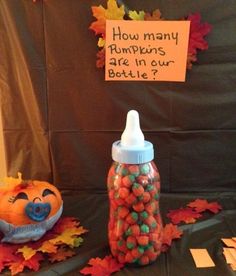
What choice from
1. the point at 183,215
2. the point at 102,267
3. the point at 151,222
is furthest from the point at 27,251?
the point at 183,215

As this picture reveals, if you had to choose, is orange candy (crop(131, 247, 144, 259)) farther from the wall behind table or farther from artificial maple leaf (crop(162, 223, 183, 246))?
the wall behind table

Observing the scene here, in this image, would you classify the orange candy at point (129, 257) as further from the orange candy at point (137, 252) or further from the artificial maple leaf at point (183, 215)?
the artificial maple leaf at point (183, 215)

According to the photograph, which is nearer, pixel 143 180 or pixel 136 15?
pixel 143 180

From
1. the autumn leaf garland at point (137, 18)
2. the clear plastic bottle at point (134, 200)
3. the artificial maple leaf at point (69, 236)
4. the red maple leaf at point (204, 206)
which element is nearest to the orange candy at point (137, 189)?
the clear plastic bottle at point (134, 200)

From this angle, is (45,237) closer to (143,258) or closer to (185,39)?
(143,258)

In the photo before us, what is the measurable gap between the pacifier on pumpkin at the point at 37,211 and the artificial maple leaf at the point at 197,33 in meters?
0.55

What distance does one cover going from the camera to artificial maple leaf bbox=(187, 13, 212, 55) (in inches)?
34.2

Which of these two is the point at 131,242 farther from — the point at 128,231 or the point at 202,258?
the point at 202,258

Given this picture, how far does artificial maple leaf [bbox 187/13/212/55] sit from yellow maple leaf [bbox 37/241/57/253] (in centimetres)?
60

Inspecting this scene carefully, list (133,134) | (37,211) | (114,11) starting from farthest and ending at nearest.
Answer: (114,11)
(37,211)
(133,134)

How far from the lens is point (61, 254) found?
709mm

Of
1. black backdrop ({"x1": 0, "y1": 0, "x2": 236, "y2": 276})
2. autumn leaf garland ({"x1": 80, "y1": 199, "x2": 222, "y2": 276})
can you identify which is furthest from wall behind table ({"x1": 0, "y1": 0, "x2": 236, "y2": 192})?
autumn leaf garland ({"x1": 80, "y1": 199, "x2": 222, "y2": 276})

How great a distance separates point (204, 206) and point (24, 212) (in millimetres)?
477

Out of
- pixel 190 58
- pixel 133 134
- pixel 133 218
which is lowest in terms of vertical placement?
pixel 133 218
